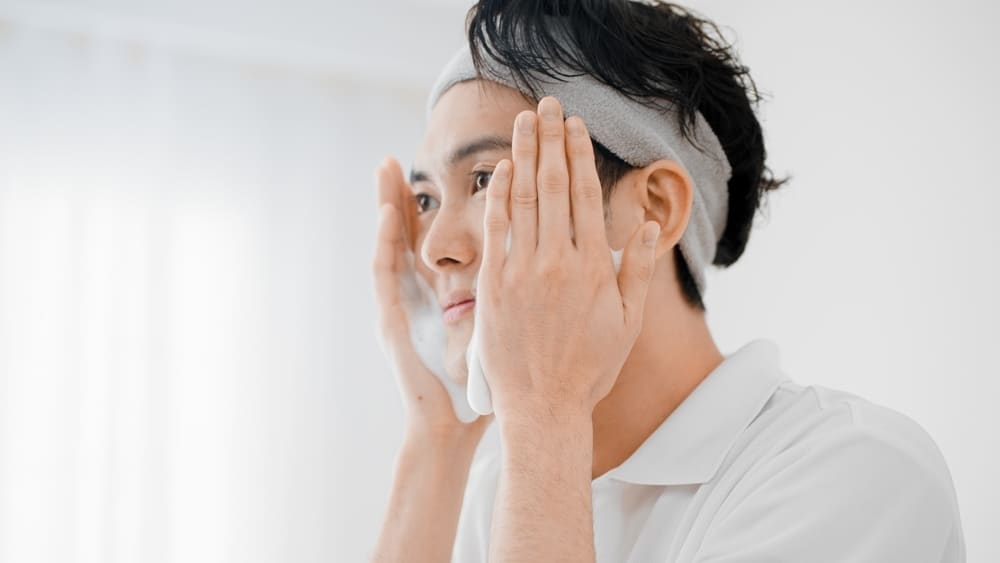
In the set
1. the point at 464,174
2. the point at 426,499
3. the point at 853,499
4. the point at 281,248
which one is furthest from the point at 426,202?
the point at 281,248

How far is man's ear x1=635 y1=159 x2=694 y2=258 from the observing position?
3.54ft

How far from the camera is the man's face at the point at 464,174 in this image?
107 centimetres

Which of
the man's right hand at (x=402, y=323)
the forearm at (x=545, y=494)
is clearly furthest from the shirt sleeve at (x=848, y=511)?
the man's right hand at (x=402, y=323)

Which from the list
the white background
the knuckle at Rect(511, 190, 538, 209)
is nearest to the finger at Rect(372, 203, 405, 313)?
the knuckle at Rect(511, 190, 538, 209)

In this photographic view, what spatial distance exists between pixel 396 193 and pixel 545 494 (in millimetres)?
741

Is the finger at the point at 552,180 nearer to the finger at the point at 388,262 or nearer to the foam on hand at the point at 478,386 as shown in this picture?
the foam on hand at the point at 478,386

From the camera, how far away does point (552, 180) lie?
93cm

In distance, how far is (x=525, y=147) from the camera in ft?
3.11

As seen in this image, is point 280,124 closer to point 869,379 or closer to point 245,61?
point 245,61

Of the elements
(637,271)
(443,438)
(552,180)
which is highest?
(552,180)

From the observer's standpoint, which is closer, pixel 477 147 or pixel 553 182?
pixel 553 182

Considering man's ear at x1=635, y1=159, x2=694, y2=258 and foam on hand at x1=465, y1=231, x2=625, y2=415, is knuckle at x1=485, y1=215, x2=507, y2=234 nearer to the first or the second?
foam on hand at x1=465, y1=231, x2=625, y2=415

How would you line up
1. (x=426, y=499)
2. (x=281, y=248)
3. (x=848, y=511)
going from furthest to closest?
1. (x=281, y=248)
2. (x=426, y=499)
3. (x=848, y=511)

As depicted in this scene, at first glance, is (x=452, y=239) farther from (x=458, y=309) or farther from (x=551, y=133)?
(x=551, y=133)
